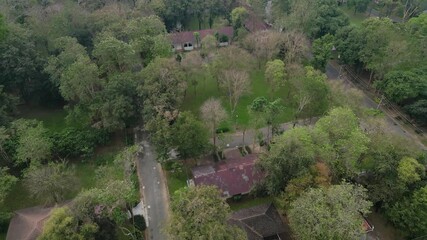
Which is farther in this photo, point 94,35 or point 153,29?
point 94,35

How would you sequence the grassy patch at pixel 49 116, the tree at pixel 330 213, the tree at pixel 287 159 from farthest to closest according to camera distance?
the grassy patch at pixel 49 116, the tree at pixel 287 159, the tree at pixel 330 213

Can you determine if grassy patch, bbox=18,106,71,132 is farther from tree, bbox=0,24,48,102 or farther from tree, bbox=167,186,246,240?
tree, bbox=167,186,246,240

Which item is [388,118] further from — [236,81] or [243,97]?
[236,81]

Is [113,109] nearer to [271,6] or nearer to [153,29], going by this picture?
[153,29]

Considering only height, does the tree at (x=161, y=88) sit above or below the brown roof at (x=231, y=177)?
above

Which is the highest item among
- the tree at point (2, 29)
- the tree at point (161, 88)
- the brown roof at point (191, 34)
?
the tree at point (2, 29)

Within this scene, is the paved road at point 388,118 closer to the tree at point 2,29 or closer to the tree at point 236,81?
the tree at point 236,81

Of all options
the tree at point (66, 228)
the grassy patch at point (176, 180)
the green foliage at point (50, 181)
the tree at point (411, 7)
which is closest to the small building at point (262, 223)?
the grassy patch at point (176, 180)

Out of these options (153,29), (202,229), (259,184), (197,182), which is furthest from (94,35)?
(202,229)
